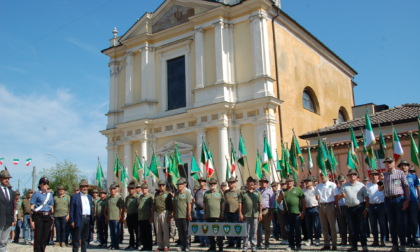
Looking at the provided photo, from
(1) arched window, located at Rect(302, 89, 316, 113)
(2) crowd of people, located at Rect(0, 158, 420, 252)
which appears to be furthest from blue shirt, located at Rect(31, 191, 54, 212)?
(1) arched window, located at Rect(302, 89, 316, 113)

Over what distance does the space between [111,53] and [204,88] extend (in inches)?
323

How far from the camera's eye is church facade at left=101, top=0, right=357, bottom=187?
21047 mm

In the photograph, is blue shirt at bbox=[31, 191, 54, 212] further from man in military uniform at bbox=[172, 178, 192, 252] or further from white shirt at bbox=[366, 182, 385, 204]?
white shirt at bbox=[366, 182, 385, 204]

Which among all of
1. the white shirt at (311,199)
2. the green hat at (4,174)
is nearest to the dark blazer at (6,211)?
the green hat at (4,174)

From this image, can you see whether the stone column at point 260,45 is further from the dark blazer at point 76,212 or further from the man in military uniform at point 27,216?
the dark blazer at point 76,212

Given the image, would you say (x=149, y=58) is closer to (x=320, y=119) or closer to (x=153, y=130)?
(x=153, y=130)

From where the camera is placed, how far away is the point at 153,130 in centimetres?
2400

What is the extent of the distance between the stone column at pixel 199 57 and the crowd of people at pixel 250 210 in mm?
11074

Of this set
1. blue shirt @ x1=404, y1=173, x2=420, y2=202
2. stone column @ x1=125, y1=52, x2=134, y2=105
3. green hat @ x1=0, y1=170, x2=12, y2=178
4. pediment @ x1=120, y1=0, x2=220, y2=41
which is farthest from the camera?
stone column @ x1=125, y1=52, x2=134, y2=105

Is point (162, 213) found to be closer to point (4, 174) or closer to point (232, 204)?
point (232, 204)

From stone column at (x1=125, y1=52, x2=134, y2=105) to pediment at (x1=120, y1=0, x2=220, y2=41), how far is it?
138 centimetres

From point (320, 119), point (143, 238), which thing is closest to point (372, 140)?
point (143, 238)

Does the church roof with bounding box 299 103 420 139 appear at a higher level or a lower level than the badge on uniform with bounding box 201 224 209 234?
higher

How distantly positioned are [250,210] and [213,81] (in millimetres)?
12995
